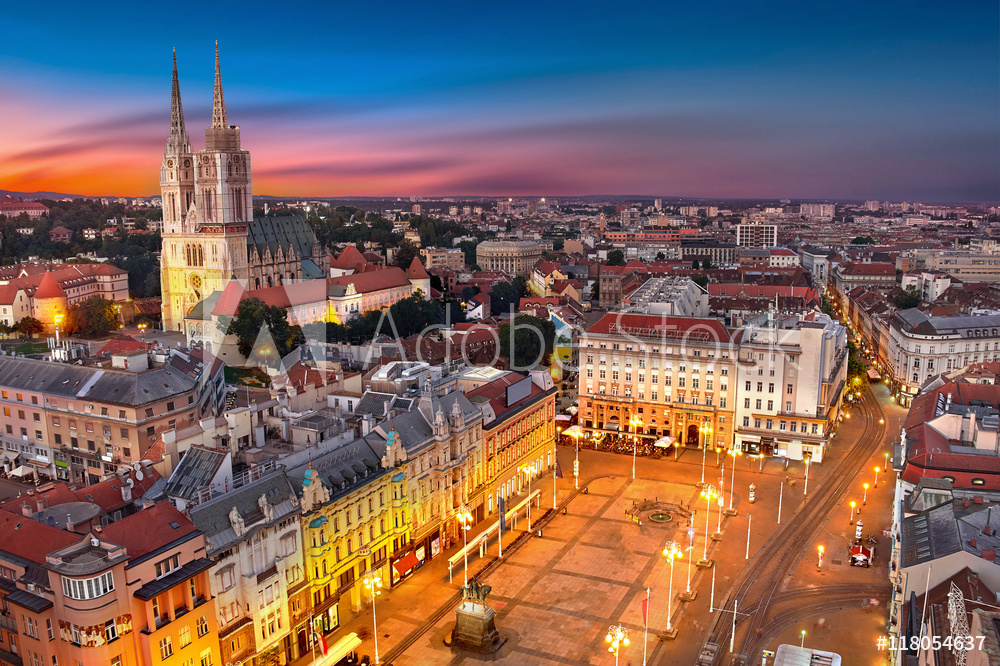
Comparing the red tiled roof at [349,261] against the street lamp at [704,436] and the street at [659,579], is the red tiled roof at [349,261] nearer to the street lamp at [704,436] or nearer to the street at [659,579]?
the street lamp at [704,436]

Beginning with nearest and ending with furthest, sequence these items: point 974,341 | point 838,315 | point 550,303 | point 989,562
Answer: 1. point 989,562
2. point 974,341
3. point 550,303
4. point 838,315

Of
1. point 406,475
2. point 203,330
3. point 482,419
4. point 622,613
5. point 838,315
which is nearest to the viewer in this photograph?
point 622,613

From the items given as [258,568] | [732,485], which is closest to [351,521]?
[258,568]

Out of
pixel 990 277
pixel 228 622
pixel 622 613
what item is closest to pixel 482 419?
pixel 622 613

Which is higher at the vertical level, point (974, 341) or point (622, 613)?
point (974, 341)

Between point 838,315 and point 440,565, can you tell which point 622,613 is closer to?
point 440,565

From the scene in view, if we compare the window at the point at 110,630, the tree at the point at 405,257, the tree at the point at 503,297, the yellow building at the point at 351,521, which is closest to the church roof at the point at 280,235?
the tree at the point at 405,257

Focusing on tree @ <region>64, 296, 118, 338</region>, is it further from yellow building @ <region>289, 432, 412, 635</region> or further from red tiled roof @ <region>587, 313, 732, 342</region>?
yellow building @ <region>289, 432, 412, 635</region>
